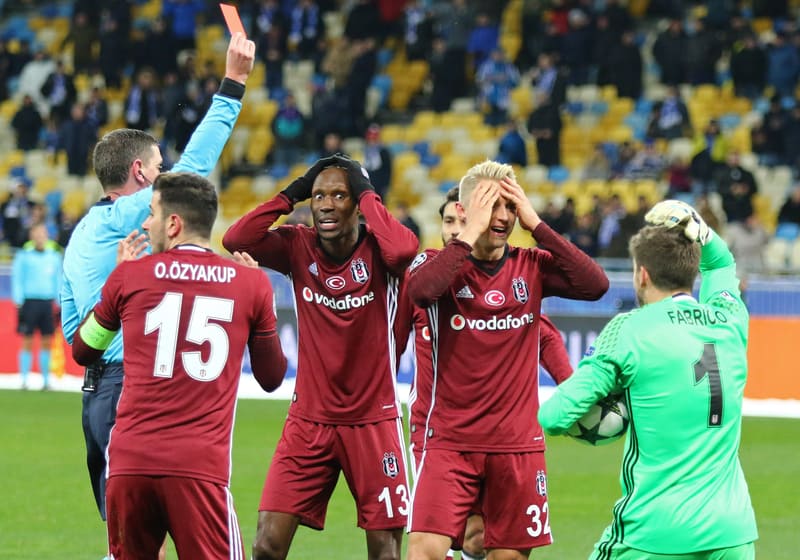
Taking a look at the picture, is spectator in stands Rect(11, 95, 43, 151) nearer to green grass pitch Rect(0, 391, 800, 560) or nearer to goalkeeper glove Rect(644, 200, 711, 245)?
green grass pitch Rect(0, 391, 800, 560)

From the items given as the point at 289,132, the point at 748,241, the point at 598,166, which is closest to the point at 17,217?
the point at 289,132

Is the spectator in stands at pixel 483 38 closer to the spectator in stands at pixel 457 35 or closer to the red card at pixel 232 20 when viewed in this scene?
the spectator in stands at pixel 457 35

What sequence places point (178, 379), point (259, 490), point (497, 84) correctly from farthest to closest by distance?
1. point (497, 84)
2. point (259, 490)
3. point (178, 379)

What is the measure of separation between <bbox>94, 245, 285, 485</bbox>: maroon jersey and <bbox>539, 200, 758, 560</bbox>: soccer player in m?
1.34

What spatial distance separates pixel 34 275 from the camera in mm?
20016

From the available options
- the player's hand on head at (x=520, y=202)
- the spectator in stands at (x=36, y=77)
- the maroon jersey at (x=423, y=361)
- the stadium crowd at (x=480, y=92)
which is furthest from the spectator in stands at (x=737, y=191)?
the player's hand on head at (x=520, y=202)

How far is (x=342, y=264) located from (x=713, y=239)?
206 centimetres

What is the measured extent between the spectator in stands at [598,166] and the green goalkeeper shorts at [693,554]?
1952 cm

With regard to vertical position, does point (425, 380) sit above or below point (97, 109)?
below

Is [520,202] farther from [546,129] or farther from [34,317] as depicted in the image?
[546,129]

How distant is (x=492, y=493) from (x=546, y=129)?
1862cm

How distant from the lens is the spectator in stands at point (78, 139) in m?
27.9

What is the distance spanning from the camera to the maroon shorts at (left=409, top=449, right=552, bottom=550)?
6.55 metres

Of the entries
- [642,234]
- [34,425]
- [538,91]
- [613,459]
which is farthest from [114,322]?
[538,91]
